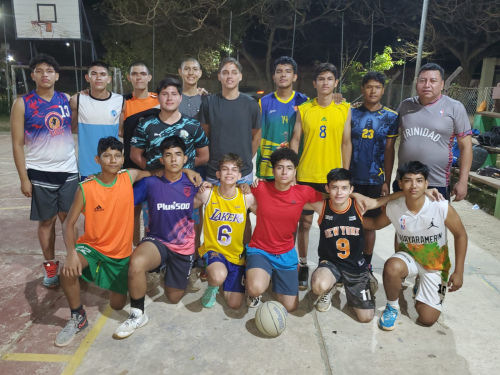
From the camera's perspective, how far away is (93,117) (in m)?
3.93

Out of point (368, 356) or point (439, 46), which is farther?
point (439, 46)

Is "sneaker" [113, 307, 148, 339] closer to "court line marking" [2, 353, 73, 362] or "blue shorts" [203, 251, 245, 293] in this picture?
"court line marking" [2, 353, 73, 362]

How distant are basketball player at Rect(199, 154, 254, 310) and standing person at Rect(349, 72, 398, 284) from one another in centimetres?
118

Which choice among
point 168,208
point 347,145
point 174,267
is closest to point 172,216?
point 168,208

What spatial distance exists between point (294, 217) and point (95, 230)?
5.68 feet

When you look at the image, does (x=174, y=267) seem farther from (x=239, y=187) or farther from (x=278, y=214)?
(x=278, y=214)

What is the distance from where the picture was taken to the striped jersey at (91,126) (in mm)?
3930

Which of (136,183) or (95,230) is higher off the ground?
(136,183)

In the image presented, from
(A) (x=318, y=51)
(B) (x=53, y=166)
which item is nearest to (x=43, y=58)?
(B) (x=53, y=166)

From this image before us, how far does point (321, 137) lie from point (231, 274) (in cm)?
163

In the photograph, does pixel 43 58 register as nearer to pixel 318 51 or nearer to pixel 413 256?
pixel 413 256

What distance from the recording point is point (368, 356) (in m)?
2.94

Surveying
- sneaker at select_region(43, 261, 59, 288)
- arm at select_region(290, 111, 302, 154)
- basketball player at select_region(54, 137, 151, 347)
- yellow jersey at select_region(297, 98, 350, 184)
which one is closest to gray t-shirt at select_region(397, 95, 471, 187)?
yellow jersey at select_region(297, 98, 350, 184)

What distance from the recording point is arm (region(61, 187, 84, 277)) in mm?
3070
